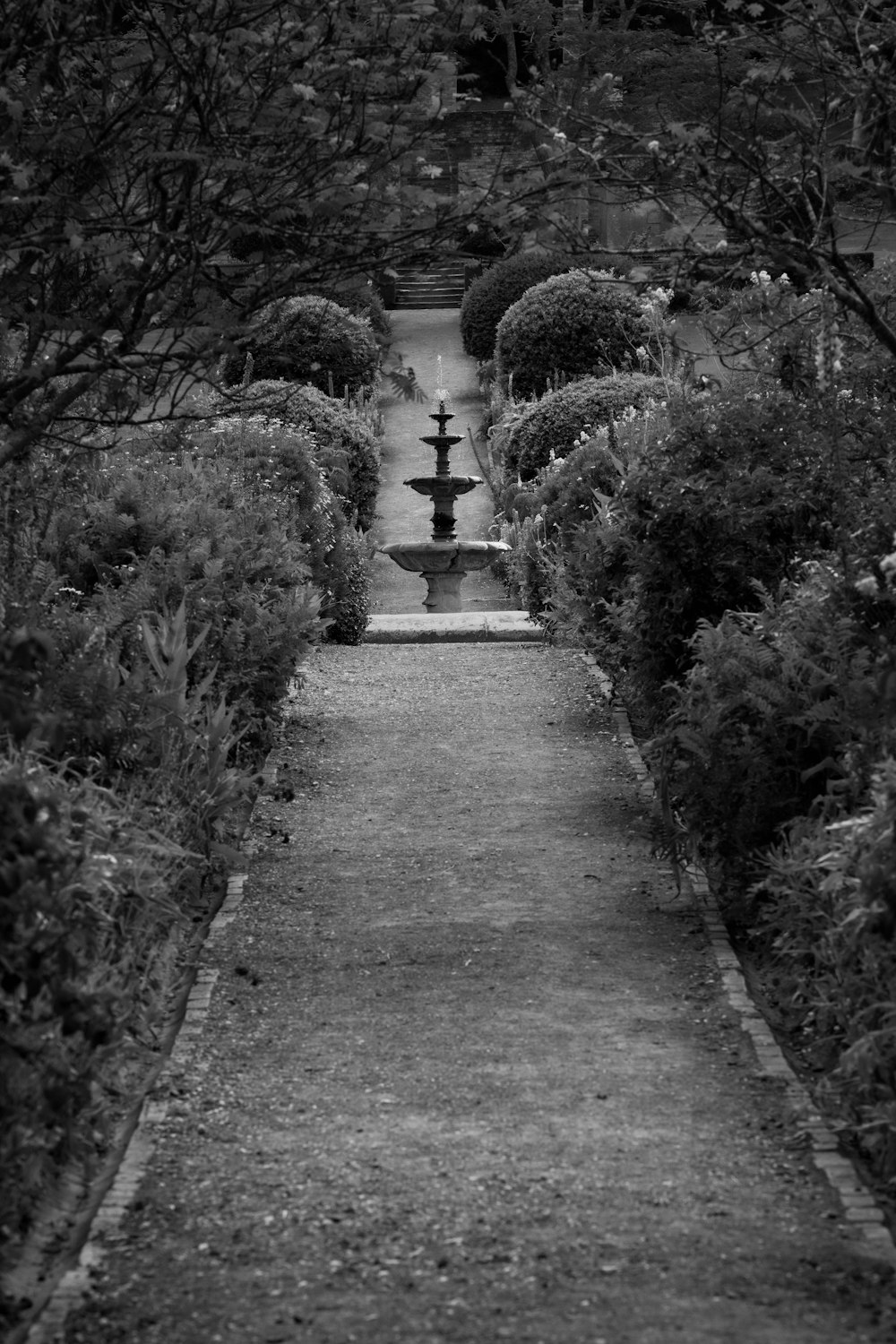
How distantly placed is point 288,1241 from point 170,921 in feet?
6.37

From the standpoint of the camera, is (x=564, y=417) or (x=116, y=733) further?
(x=564, y=417)

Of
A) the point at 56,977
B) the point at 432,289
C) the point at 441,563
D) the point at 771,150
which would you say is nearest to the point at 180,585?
the point at 771,150

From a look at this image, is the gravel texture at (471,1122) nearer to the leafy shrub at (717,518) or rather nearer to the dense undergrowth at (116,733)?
the dense undergrowth at (116,733)

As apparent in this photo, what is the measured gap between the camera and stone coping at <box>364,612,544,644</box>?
13.3 meters

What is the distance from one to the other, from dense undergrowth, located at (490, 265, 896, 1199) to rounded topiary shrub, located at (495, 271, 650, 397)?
13199 mm

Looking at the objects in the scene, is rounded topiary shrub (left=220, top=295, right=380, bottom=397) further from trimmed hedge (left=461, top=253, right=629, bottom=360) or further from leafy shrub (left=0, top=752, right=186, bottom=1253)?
leafy shrub (left=0, top=752, right=186, bottom=1253)

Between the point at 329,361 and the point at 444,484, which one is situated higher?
the point at 329,361

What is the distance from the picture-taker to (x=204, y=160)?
4527 millimetres

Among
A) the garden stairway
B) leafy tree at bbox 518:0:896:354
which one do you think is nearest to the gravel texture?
leafy tree at bbox 518:0:896:354

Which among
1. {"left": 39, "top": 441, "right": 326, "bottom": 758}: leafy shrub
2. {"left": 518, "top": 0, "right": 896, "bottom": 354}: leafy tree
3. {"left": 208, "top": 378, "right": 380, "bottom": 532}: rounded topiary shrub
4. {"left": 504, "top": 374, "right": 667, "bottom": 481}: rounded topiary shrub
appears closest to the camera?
{"left": 518, "top": 0, "right": 896, "bottom": 354}: leafy tree

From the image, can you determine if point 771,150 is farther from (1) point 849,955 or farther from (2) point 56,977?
(2) point 56,977

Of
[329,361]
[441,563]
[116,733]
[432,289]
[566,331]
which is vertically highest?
[432,289]

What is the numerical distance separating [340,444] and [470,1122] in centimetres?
1381

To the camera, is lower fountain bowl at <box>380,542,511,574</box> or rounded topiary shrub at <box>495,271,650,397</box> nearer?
lower fountain bowl at <box>380,542,511,574</box>
